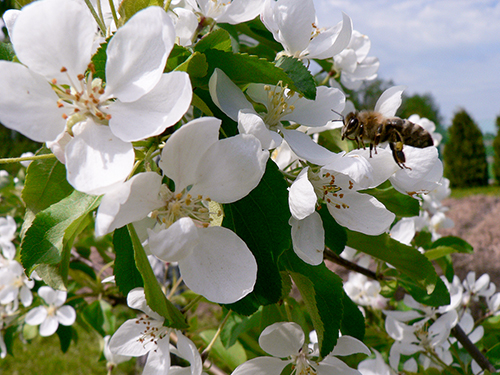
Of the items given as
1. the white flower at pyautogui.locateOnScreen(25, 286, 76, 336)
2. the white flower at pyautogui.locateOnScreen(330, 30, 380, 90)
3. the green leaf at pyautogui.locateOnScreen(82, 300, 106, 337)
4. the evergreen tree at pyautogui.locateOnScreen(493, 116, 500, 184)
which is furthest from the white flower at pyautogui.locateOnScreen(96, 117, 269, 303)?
the evergreen tree at pyautogui.locateOnScreen(493, 116, 500, 184)

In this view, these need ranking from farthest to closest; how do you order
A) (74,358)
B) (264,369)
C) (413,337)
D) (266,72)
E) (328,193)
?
(74,358), (413,337), (264,369), (328,193), (266,72)

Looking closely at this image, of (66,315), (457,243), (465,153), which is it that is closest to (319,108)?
(457,243)

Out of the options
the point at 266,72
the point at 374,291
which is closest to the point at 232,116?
the point at 266,72

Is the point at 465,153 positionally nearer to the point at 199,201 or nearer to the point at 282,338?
the point at 282,338

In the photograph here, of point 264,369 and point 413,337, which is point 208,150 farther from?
point 413,337

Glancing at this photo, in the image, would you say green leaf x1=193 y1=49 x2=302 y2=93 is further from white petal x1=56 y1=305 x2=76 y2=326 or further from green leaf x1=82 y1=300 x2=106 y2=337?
white petal x1=56 y1=305 x2=76 y2=326
